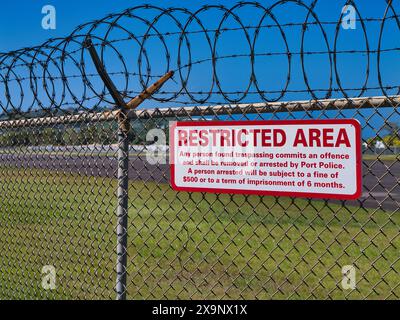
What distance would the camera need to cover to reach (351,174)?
3.37m

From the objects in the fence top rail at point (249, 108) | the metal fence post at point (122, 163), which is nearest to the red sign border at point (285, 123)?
the fence top rail at point (249, 108)

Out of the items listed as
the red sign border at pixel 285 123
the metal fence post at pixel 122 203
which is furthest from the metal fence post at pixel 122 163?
the red sign border at pixel 285 123

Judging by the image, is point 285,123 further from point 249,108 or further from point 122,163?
point 122,163

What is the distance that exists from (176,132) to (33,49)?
8.01 ft

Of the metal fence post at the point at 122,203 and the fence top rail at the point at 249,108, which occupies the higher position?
the fence top rail at the point at 249,108

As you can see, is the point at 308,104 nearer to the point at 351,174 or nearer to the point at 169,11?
the point at 351,174

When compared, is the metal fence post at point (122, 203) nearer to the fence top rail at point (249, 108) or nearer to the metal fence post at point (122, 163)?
the metal fence post at point (122, 163)

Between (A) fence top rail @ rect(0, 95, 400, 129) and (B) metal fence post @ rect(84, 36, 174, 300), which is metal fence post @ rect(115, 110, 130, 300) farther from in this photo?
(A) fence top rail @ rect(0, 95, 400, 129)

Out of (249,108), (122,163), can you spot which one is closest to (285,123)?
(249,108)

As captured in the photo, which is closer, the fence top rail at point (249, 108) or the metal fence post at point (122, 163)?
the fence top rail at point (249, 108)

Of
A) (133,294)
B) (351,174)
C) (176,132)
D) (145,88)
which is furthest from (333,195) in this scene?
(133,294)

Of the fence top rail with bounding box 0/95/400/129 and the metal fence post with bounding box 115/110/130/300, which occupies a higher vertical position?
the fence top rail with bounding box 0/95/400/129

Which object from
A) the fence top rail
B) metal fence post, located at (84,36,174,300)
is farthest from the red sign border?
metal fence post, located at (84,36,174,300)
